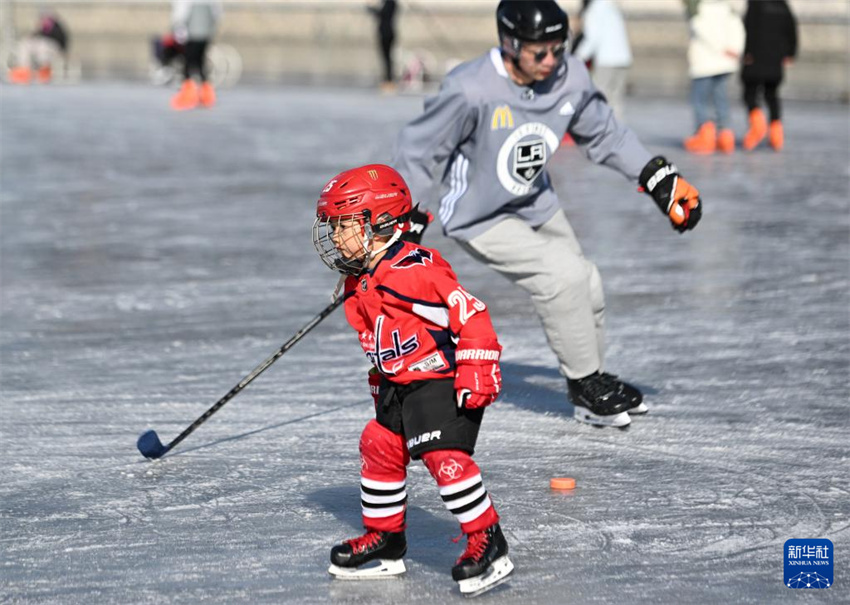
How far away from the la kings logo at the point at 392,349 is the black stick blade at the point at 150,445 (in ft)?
4.70

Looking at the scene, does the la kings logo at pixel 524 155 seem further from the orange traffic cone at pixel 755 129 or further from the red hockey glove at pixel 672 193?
the orange traffic cone at pixel 755 129

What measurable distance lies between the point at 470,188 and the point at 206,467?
61.1 inches

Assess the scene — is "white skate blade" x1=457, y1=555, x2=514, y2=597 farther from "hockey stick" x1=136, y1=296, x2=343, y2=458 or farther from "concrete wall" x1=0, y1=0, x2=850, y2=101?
"concrete wall" x1=0, y1=0, x2=850, y2=101

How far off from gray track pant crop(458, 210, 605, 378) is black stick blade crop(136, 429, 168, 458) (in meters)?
1.51

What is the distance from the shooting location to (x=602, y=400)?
596 cm

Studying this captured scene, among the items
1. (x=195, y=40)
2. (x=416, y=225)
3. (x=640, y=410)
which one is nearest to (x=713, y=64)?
(x=195, y=40)

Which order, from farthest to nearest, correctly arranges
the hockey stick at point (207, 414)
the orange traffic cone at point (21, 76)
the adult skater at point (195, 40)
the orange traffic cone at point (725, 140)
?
the orange traffic cone at point (21, 76) < the adult skater at point (195, 40) < the orange traffic cone at point (725, 140) < the hockey stick at point (207, 414)

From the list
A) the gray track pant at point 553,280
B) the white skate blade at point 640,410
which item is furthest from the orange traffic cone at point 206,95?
the white skate blade at point 640,410

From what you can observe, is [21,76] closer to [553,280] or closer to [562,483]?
[553,280]

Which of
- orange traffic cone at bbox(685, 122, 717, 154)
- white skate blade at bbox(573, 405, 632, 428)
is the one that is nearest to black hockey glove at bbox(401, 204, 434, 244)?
white skate blade at bbox(573, 405, 632, 428)

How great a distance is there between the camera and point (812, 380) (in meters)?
6.73

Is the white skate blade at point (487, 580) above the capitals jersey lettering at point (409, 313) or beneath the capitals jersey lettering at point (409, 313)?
beneath

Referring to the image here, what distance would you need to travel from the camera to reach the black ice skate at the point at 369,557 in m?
4.30

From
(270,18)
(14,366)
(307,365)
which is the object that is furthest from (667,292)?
(270,18)
